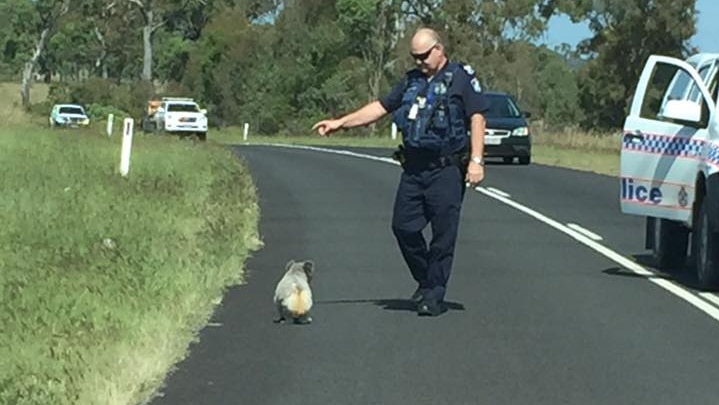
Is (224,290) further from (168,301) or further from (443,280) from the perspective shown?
(443,280)

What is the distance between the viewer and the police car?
482 inches

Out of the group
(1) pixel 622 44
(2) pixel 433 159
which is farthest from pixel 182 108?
(2) pixel 433 159

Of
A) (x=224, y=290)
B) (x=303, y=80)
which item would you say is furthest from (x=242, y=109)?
(x=224, y=290)

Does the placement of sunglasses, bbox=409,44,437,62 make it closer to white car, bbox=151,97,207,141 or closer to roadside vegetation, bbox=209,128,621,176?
roadside vegetation, bbox=209,128,621,176

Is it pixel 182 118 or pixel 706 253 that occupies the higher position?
pixel 706 253

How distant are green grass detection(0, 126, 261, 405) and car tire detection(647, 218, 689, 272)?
12.2 ft

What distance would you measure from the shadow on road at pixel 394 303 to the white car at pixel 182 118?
45.6m

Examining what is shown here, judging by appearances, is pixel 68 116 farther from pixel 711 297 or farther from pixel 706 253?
pixel 711 297

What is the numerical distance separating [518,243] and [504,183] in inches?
411

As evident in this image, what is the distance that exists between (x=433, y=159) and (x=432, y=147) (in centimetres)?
12

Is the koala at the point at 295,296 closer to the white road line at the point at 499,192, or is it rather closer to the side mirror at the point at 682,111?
the side mirror at the point at 682,111

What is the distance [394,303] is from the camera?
1152 centimetres

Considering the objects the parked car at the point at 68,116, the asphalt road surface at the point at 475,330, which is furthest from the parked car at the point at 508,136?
the parked car at the point at 68,116

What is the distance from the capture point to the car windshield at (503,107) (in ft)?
114
